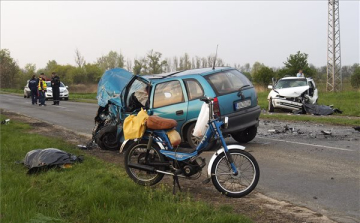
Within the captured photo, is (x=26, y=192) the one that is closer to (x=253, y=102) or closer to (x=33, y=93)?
(x=253, y=102)

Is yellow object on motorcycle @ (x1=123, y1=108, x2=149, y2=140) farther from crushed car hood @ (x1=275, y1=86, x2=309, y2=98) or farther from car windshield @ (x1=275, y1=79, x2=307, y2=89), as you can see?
car windshield @ (x1=275, y1=79, x2=307, y2=89)

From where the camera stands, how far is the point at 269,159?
811 centimetres

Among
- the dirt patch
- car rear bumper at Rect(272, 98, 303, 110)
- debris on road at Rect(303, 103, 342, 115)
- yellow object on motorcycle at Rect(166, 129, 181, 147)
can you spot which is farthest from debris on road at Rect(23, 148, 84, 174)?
car rear bumper at Rect(272, 98, 303, 110)

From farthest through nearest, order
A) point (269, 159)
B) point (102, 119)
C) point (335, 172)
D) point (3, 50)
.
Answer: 1. point (3, 50)
2. point (102, 119)
3. point (269, 159)
4. point (335, 172)

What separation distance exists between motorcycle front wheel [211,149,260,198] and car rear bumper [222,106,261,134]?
295 centimetres

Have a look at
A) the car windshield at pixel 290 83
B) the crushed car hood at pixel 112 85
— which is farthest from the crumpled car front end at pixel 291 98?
the crushed car hood at pixel 112 85

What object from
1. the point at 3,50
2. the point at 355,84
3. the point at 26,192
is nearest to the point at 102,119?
the point at 26,192

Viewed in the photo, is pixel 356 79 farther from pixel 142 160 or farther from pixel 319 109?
pixel 142 160

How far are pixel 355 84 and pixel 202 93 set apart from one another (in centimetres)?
2806

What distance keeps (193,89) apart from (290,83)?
13140 mm

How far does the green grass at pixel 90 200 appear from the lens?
4.21 meters

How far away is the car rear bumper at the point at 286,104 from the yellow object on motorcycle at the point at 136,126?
48.8 ft

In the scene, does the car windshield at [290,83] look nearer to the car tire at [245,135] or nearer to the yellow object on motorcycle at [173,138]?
the car tire at [245,135]

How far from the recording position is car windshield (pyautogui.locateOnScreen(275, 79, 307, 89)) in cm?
2033
